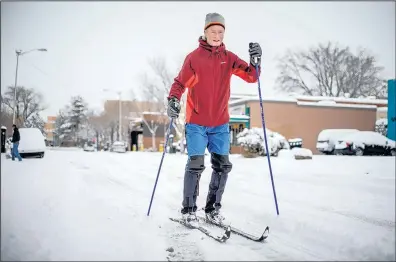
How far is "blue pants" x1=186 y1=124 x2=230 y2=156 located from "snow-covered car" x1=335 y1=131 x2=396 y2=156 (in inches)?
117

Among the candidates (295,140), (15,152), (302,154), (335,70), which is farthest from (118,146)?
(295,140)

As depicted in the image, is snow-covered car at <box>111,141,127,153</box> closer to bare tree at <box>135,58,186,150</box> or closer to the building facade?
bare tree at <box>135,58,186,150</box>

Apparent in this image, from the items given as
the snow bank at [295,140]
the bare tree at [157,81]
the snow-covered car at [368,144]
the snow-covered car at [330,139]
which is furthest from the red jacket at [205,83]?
the snow bank at [295,140]

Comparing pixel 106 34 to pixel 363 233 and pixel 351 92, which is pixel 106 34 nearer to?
pixel 363 233

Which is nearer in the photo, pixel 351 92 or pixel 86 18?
pixel 86 18

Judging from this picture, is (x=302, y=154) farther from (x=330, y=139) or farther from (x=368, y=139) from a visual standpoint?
(x=368, y=139)

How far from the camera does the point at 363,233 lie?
1.72 m

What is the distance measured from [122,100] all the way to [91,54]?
66 centimetres

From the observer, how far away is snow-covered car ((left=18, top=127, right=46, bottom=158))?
1.77m

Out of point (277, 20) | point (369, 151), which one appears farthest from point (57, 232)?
point (369, 151)

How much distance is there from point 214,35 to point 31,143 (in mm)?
1583

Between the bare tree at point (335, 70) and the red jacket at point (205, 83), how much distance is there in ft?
4.56

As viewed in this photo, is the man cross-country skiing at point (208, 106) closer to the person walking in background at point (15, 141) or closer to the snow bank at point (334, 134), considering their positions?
the person walking in background at point (15, 141)

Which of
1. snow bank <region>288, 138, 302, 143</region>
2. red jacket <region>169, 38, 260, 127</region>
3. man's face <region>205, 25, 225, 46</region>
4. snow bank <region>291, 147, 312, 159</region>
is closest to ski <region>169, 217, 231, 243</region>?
red jacket <region>169, 38, 260, 127</region>
